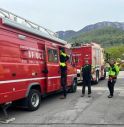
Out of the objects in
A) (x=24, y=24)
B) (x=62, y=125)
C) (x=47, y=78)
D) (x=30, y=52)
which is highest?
(x=24, y=24)

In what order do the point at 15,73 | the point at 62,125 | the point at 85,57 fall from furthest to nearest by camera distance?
the point at 85,57 < the point at 15,73 < the point at 62,125

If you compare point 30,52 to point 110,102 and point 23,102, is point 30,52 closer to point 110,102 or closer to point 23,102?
point 23,102

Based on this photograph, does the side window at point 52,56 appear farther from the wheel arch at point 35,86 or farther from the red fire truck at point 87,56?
the red fire truck at point 87,56

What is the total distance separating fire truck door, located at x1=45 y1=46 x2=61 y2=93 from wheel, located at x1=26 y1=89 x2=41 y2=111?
3.39 ft

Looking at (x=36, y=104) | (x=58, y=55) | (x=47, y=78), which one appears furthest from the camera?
(x=58, y=55)

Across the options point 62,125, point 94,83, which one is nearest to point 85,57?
point 94,83

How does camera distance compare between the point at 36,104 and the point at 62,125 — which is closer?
the point at 62,125

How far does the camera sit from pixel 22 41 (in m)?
11.0

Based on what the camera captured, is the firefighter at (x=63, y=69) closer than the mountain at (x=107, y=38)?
Yes

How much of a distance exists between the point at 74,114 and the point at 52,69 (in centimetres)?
316

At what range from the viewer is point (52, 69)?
13.4m

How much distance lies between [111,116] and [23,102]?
2853 mm

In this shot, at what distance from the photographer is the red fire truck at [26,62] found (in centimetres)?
977

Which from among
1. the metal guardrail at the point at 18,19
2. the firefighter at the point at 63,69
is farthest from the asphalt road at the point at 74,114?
the metal guardrail at the point at 18,19
